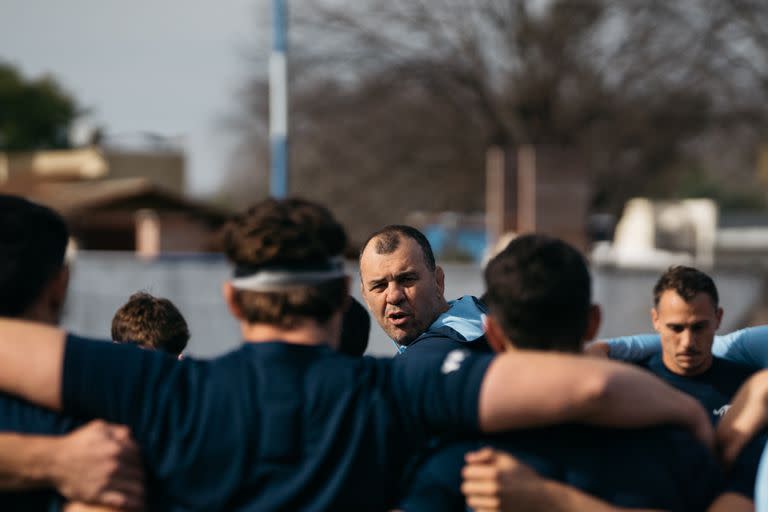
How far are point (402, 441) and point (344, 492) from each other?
169 millimetres

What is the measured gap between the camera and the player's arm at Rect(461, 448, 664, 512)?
268 centimetres

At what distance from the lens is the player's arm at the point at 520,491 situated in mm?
2680

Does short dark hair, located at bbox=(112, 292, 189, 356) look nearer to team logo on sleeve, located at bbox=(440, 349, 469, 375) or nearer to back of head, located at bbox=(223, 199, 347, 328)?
back of head, located at bbox=(223, 199, 347, 328)

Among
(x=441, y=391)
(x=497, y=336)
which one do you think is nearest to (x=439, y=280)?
(x=497, y=336)

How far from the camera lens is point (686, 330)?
4602mm

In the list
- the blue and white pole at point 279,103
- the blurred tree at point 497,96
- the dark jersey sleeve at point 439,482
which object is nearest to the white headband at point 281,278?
the dark jersey sleeve at point 439,482

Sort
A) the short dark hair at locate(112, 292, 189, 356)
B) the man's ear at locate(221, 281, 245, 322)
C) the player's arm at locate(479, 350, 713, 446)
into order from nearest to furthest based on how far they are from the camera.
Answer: the player's arm at locate(479, 350, 713, 446) → the man's ear at locate(221, 281, 245, 322) → the short dark hair at locate(112, 292, 189, 356)

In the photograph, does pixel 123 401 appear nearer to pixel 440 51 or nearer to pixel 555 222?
pixel 555 222

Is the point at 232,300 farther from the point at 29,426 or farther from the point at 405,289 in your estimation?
the point at 405,289

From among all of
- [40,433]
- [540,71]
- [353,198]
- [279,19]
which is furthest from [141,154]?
[40,433]

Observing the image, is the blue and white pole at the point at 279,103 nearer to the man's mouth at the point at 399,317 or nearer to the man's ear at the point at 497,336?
the man's mouth at the point at 399,317

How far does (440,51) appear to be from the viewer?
27547 millimetres

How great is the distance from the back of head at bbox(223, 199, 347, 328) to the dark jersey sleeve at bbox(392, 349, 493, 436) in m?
0.23

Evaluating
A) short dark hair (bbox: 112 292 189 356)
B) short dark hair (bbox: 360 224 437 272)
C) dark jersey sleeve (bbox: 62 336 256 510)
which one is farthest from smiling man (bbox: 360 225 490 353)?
dark jersey sleeve (bbox: 62 336 256 510)
